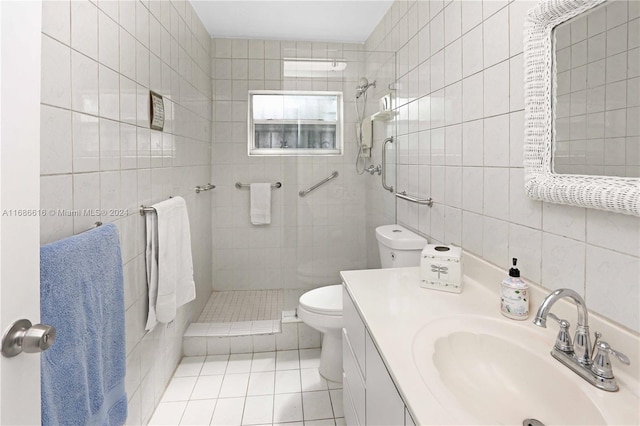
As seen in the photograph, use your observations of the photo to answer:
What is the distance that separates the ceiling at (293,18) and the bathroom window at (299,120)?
45cm

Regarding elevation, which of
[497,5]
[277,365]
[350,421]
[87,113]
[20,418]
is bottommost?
[277,365]

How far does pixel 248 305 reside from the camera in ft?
9.07

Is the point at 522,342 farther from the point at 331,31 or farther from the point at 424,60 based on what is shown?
the point at 331,31

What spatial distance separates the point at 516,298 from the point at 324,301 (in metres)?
1.16

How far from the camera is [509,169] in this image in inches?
46.4

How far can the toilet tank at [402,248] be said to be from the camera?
5.87 feet

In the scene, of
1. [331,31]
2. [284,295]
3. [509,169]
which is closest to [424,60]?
[509,169]

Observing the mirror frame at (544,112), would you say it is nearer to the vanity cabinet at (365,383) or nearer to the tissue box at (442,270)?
the tissue box at (442,270)

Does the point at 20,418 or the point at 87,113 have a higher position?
the point at 87,113

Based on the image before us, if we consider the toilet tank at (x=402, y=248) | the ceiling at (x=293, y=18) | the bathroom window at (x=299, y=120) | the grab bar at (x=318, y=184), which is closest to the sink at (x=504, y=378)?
the toilet tank at (x=402, y=248)

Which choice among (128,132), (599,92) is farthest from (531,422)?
(128,132)

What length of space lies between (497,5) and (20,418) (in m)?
1.64

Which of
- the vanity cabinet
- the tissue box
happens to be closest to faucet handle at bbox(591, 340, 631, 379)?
the vanity cabinet

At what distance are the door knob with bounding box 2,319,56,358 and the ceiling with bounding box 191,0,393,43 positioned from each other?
2345mm
